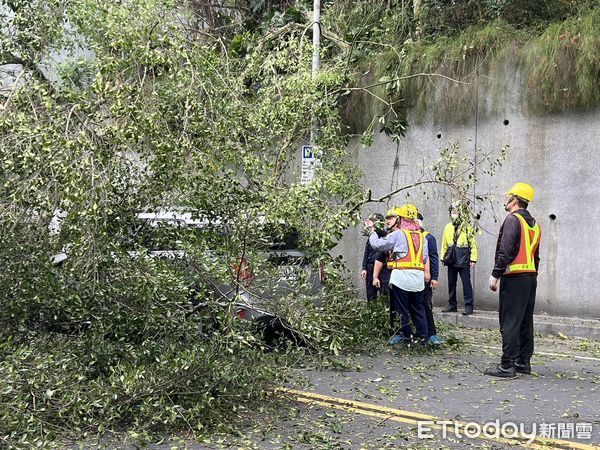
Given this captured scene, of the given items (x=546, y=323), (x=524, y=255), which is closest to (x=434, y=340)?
(x=524, y=255)

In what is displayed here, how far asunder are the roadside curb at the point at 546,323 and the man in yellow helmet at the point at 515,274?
13.5 feet

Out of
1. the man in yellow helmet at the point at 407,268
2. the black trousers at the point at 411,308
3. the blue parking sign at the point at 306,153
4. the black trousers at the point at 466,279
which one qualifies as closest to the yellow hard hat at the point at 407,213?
the man in yellow helmet at the point at 407,268

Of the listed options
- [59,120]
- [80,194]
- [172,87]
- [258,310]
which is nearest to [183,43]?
[172,87]

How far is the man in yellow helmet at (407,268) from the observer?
991 centimetres

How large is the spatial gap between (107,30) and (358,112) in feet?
28.5

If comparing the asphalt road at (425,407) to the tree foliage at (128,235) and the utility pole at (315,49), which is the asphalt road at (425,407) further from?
the utility pole at (315,49)

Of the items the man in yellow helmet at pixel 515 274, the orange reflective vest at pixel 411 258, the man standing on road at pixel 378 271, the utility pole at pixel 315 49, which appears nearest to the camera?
the man in yellow helmet at pixel 515 274

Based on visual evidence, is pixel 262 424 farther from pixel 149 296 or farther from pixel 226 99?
pixel 226 99

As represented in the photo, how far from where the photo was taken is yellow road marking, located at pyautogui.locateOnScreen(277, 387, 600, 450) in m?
6.14

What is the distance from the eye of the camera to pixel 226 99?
321 inches

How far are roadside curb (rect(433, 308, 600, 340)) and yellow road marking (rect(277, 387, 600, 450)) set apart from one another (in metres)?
6.07

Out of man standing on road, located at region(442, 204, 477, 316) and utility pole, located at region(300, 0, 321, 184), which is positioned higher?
utility pole, located at region(300, 0, 321, 184)

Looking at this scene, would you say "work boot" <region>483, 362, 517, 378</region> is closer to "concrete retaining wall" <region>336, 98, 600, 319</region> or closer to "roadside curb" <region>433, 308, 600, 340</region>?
"roadside curb" <region>433, 308, 600, 340</region>

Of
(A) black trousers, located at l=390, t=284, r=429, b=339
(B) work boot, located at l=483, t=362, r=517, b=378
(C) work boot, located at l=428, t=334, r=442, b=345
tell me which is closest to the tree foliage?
(A) black trousers, located at l=390, t=284, r=429, b=339
